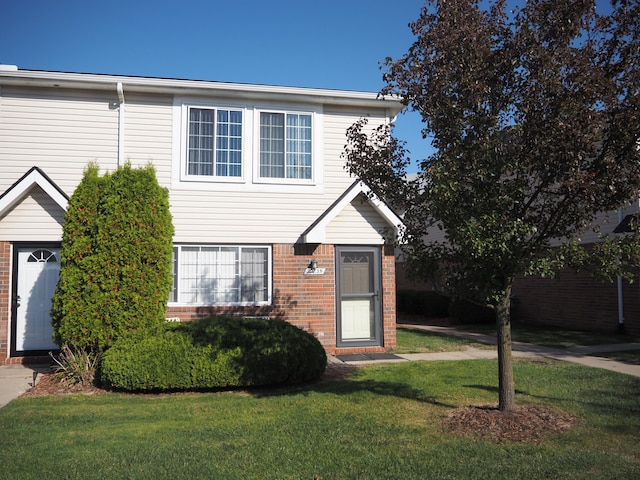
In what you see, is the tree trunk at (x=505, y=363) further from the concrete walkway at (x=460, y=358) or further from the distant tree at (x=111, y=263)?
the distant tree at (x=111, y=263)

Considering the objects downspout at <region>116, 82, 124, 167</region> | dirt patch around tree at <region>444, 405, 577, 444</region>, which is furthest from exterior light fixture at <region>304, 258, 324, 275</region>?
dirt patch around tree at <region>444, 405, 577, 444</region>

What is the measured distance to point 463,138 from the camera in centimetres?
600

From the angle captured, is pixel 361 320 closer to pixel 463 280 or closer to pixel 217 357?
pixel 217 357

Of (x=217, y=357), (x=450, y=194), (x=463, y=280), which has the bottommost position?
(x=217, y=357)

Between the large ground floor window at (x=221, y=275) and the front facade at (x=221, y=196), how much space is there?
2 centimetres

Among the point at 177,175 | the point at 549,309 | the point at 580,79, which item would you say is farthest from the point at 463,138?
the point at 549,309

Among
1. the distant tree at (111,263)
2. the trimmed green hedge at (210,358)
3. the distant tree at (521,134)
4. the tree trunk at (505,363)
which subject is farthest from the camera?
the distant tree at (111,263)

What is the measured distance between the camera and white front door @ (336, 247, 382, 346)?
11.9 metres

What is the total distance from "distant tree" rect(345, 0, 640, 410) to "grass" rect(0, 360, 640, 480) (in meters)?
1.24

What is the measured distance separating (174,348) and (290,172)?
5.39 metres

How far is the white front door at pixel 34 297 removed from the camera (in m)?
10.6

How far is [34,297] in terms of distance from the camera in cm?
1075

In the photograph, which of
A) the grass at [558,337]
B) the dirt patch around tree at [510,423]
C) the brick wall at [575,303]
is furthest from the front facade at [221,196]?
the brick wall at [575,303]

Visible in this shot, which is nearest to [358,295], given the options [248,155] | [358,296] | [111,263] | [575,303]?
[358,296]
